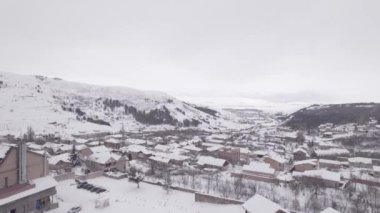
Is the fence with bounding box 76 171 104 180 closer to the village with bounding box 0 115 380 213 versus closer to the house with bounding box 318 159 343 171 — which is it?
the village with bounding box 0 115 380 213

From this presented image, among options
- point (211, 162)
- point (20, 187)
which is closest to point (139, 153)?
point (211, 162)

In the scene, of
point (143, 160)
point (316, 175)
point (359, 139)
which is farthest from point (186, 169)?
point (359, 139)

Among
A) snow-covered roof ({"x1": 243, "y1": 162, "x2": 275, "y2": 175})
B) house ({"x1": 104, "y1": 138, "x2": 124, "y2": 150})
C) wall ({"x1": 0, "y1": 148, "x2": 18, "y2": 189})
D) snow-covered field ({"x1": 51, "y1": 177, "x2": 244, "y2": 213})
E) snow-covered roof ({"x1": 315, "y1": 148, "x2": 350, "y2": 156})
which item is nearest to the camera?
wall ({"x1": 0, "y1": 148, "x2": 18, "y2": 189})

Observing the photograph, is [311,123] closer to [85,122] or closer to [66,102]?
[85,122]

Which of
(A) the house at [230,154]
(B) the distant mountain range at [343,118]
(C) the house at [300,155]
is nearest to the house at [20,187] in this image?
(A) the house at [230,154]

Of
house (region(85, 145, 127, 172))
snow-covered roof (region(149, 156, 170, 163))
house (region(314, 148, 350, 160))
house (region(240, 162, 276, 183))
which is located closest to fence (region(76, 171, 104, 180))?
house (region(85, 145, 127, 172))

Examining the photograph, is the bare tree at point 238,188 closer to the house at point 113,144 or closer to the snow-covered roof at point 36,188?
the snow-covered roof at point 36,188

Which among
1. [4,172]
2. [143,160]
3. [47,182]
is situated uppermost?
[4,172]
